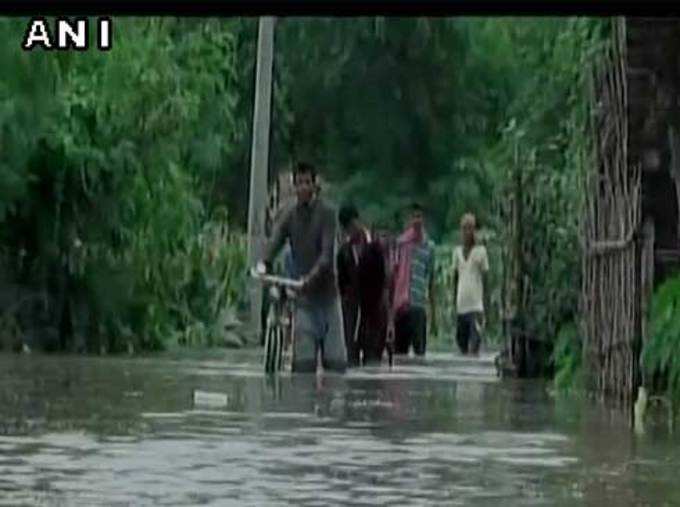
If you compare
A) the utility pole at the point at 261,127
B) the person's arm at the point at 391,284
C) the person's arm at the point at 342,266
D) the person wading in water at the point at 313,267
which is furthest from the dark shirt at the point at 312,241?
the utility pole at the point at 261,127

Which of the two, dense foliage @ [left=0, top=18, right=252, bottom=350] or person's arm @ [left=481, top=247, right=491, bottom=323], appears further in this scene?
person's arm @ [left=481, top=247, right=491, bottom=323]

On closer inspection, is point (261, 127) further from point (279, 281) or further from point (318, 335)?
point (318, 335)

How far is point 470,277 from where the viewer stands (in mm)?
26562

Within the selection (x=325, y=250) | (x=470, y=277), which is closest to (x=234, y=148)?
(x=470, y=277)

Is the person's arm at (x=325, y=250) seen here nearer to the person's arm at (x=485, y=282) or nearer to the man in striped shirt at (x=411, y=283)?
the man in striped shirt at (x=411, y=283)

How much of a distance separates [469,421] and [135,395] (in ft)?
Answer: 9.42

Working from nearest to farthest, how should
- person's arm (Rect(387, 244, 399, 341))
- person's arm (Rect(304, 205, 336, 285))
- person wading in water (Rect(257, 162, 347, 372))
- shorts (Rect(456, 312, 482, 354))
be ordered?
person's arm (Rect(304, 205, 336, 285))
person wading in water (Rect(257, 162, 347, 372))
person's arm (Rect(387, 244, 399, 341))
shorts (Rect(456, 312, 482, 354))

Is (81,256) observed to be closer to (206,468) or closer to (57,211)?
(57,211)

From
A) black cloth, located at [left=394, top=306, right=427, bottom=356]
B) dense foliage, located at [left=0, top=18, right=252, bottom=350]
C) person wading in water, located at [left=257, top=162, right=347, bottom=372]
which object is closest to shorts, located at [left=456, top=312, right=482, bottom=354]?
black cloth, located at [left=394, top=306, right=427, bottom=356]

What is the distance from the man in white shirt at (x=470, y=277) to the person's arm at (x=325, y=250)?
20.5 feet

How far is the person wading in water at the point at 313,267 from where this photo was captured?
19.3 metres

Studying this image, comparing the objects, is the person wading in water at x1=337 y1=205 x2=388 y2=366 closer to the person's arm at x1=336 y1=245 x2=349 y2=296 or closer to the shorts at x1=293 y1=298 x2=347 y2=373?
the person's arm at x1=336 y1=245 x2=349 y2=296

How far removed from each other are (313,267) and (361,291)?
4757mm

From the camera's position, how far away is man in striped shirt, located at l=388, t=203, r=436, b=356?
25.8 meters
